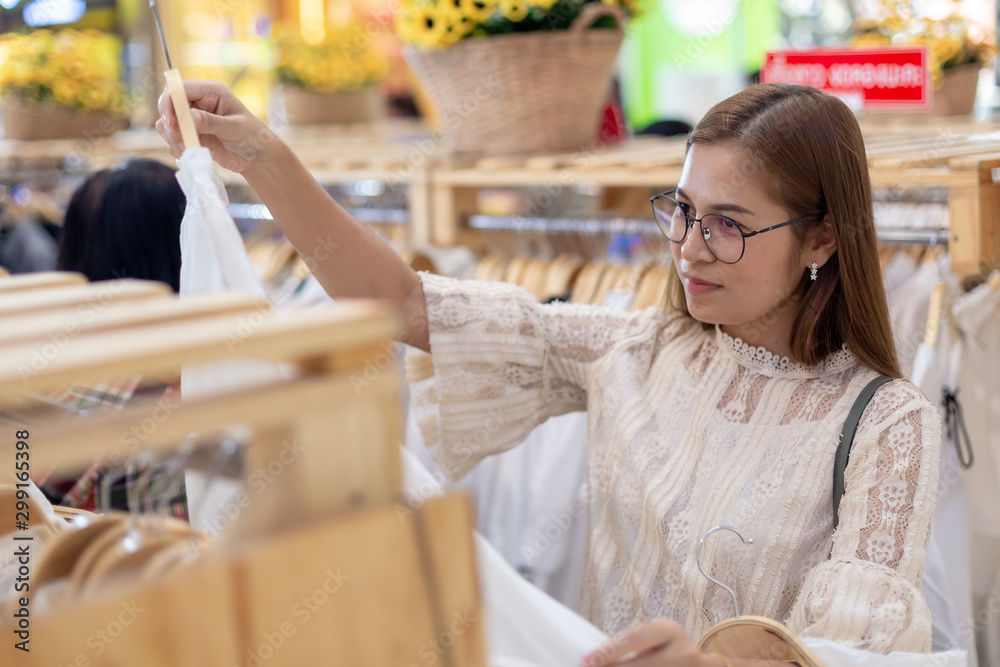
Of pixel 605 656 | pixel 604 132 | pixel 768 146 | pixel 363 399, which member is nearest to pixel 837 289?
pixel 768 146

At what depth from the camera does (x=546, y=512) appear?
75.5 inches

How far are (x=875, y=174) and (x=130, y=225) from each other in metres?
1.42

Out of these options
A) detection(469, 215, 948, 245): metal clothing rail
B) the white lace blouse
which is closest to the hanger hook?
the white lace blouse

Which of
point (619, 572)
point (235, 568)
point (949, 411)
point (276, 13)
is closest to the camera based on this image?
point (235, 568)

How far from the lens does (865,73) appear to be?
7.04 ft

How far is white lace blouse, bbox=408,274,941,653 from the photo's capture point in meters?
1.08

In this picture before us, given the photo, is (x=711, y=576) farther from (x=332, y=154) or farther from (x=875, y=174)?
(x=332, y=154)

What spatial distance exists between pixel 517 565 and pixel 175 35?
6.69 m

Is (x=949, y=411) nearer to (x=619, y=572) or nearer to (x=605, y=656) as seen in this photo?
(x=619, y=572)

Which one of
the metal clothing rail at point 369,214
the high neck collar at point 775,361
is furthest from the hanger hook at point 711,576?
the metal clothing rail at point 369,214

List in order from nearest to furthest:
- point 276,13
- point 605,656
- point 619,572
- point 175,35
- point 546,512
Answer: point 605,656 < point 619,572 < point 546,512 < point 175,35 < point 276,13

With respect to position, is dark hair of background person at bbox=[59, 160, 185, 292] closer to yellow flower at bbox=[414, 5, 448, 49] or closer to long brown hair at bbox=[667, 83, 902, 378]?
yellow flower at bbox=[414, 5, 448, 49]

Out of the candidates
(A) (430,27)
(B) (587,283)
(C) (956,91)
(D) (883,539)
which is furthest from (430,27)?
(C) (956,91)

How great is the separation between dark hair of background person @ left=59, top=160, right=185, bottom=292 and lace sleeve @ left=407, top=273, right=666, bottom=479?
76 centimetres
